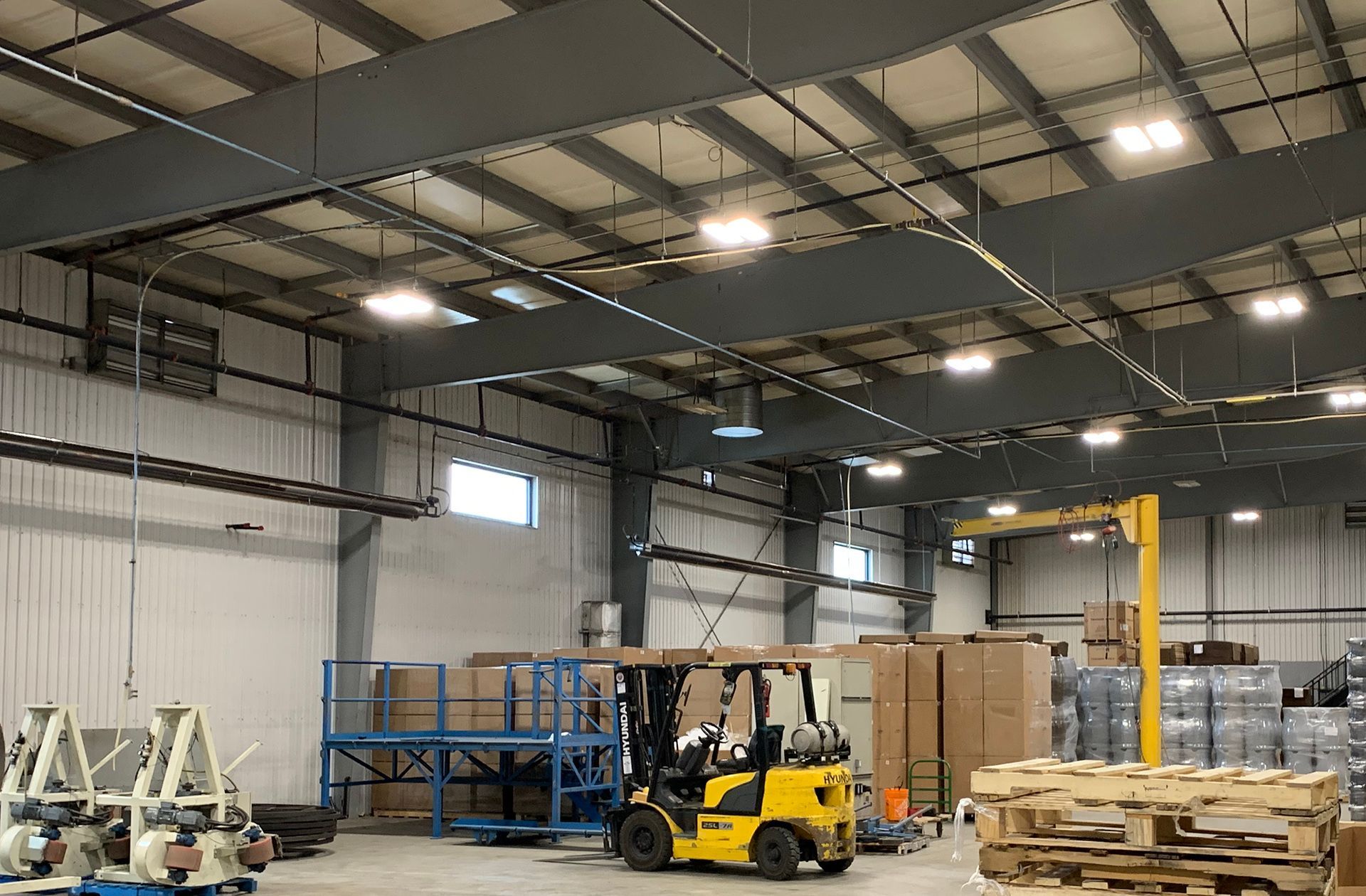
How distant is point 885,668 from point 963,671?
1098mm

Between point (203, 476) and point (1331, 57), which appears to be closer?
point (1331, 57)

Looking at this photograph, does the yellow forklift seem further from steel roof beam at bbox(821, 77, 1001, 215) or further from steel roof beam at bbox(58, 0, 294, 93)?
steel roof beam at bbox(58, 0, 294, 93)

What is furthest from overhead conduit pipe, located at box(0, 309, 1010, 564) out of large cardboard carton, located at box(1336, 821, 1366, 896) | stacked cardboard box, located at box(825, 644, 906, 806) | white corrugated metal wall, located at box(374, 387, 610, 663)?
large cardboard carton, located at box(1336, 821, 1366, 896)

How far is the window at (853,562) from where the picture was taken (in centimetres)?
2673

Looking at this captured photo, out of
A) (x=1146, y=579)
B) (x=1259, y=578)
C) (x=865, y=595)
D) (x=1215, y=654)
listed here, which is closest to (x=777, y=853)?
(x=1146, y=579)

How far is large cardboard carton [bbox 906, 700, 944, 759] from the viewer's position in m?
17.4

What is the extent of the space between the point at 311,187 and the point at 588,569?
11.5m

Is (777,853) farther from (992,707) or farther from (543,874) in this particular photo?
(992,707)

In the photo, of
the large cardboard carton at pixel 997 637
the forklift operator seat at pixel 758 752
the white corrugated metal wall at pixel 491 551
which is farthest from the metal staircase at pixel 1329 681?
the forklift operator seat at pixel 758 752

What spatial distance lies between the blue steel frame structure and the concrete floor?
2.55ft

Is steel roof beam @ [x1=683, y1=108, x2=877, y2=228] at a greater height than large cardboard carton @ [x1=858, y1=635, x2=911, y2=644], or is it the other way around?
steel roof beam @ [x1=683, y1=108, x2=877, y2=228]

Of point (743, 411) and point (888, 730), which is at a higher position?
point (743, 411)

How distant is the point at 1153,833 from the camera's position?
846cm

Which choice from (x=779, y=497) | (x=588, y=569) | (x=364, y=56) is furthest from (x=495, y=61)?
(x=779, y=497)
